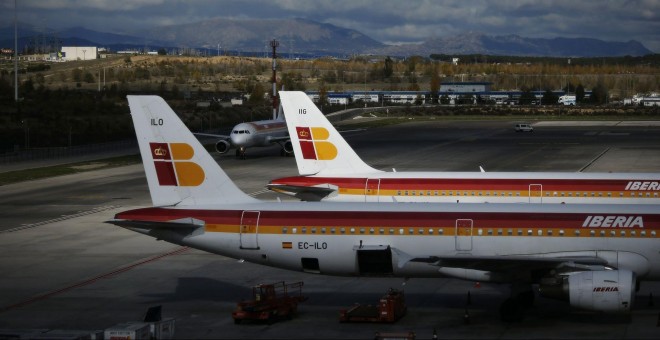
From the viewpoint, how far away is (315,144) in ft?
168

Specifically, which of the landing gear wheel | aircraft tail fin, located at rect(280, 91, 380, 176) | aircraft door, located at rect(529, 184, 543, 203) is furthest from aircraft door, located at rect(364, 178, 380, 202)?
the landing gear wheel

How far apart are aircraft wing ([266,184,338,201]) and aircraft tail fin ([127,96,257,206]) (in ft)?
37.7

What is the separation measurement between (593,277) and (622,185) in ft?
55.5

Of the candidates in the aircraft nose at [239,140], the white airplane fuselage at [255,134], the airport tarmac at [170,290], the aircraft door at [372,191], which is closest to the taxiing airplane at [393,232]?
the airport tarmac at [170,290]

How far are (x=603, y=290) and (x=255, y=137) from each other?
72.8 meters

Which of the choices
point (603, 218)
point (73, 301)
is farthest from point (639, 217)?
point (73, 301)

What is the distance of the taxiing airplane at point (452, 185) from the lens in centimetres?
4622

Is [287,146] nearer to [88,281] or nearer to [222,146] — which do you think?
[222,146]

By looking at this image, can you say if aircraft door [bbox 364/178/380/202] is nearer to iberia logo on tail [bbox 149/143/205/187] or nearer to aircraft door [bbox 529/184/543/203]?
aircraft door [bbox 529/184/543/203]

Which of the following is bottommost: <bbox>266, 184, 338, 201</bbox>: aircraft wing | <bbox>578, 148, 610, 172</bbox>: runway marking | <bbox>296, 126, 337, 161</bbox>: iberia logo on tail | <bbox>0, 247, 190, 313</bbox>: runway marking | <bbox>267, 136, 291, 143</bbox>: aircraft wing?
<bbox>0, 247, 190, 313</bbox>: runway marking

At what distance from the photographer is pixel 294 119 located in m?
51.7

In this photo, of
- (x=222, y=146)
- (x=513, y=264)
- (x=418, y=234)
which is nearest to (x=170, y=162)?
(x=418, y=234)

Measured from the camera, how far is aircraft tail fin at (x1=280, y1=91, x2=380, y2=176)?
50.7 m

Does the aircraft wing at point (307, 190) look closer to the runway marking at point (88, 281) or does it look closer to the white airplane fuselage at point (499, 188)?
the white airplane fuselage at point (499, 188)
